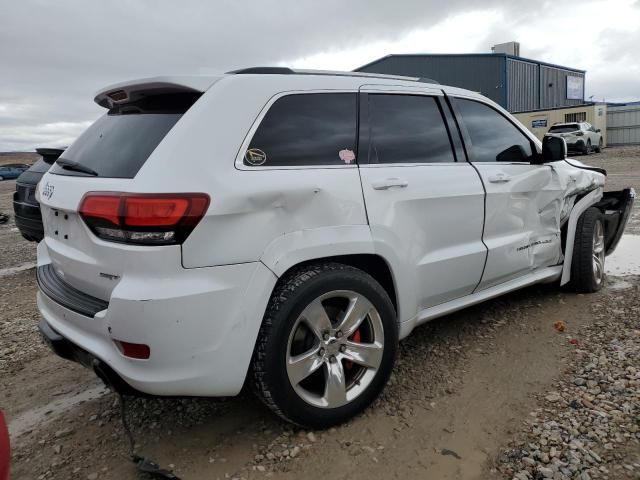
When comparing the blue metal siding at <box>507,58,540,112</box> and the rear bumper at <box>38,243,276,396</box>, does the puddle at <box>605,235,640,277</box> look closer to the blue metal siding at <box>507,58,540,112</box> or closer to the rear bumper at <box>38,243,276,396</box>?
the rear bumper at <box>38,243,276,396</box>

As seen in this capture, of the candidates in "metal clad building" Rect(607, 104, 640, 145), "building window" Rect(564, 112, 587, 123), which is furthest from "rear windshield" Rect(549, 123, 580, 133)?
"metal clad building" Rect(607, 104, 640, 145)

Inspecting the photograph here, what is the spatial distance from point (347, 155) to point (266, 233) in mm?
691

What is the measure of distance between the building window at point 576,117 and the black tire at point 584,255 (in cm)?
2726

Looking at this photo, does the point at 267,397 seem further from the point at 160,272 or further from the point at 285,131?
the point at 285,131

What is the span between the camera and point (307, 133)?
2.52m

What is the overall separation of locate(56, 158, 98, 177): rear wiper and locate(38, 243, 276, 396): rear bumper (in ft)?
2.17

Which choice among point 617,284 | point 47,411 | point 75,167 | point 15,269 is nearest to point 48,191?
point 75,167

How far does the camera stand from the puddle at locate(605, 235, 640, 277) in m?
4.87

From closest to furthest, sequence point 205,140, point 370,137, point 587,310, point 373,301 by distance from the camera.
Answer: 1. point 205,140
2. point 373,301
3. point 370,137
4. point 587,310

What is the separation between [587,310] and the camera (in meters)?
3.94

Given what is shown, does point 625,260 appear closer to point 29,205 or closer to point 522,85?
point 29,205

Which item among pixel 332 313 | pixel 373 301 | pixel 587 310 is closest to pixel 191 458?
pixel 332 313

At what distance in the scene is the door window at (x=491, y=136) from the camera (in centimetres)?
335

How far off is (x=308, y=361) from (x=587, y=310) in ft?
8.59
